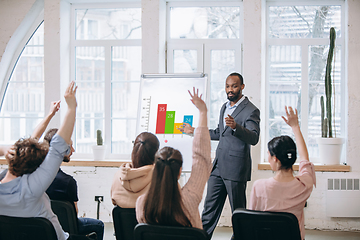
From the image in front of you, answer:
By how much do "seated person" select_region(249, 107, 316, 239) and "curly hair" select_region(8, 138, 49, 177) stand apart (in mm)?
1111

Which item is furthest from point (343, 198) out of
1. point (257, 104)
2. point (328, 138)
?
point (257, 104)

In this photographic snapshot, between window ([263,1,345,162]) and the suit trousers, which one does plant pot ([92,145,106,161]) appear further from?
window ([263,1,345,162])

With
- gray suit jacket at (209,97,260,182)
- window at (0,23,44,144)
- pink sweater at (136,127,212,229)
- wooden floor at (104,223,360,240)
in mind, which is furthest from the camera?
window at (0,23,44,144)

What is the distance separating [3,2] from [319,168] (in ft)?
13.7

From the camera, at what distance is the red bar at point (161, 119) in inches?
117

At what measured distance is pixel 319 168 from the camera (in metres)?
3.42

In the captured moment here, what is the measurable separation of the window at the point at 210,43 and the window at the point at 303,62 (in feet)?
1.36

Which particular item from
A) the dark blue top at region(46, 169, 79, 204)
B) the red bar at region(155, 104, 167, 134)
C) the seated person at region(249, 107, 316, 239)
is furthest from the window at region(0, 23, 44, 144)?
the seated person at region(249, 107, 316, 239)

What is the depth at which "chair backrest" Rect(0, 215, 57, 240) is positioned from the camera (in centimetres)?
146

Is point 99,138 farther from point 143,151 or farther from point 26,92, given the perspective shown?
point 143,151

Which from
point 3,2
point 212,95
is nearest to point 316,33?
point 212,95

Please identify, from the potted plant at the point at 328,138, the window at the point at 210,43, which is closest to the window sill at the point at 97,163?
the window at the point at 210,43

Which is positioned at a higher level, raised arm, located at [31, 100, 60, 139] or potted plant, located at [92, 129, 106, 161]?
raised arm, located at [31, 100, 60, 139]

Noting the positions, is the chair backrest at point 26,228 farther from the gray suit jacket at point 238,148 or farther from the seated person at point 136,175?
the gray suit jacket at point 238,148
